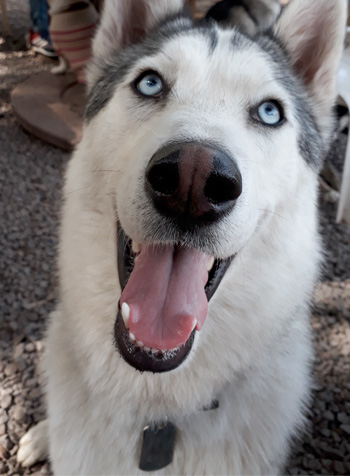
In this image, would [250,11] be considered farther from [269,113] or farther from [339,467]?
[339,467]

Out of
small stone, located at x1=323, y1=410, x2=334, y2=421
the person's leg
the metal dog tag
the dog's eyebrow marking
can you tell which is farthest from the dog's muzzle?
the person's leg

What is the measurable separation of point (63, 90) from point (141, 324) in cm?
474

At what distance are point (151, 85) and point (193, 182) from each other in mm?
697

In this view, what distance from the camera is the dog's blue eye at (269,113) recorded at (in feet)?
5.41

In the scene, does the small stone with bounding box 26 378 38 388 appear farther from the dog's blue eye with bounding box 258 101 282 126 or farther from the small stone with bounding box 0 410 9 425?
the dog's blue eye with bounding box 258 101 282 126

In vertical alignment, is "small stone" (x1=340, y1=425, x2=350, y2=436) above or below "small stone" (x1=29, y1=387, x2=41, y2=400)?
above

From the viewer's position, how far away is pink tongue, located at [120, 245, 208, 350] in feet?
4.61

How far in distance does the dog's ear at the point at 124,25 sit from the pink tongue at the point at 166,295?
3.44 ft

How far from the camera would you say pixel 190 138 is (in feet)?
4.08

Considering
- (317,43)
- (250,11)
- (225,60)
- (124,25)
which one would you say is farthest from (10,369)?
(250,11)

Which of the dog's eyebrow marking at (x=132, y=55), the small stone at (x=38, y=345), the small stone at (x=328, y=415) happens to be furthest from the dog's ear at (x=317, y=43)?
the small stone at (x=38, y=345)

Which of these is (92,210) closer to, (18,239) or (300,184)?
(300,184)

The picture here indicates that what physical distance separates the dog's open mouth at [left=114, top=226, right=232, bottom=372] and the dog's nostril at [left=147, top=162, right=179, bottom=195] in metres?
0.28

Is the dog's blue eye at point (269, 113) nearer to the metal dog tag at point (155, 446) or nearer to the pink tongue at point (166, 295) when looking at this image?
the pink tongue at point (166, 295)
